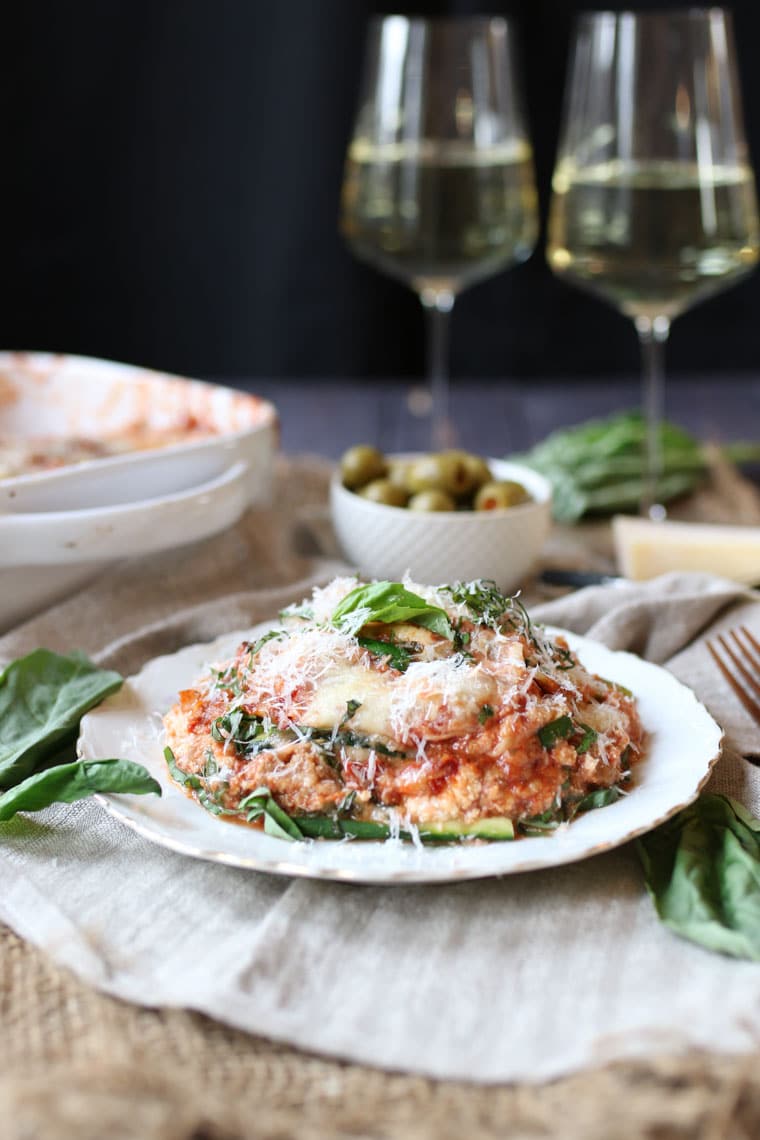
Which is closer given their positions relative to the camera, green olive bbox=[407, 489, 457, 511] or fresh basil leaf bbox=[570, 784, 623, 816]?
A: fresh basil leaf bbox=[570, 784, 623, 816]

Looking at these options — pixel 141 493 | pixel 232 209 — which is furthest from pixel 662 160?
pixel 232 209

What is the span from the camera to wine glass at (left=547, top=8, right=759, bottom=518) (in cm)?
219

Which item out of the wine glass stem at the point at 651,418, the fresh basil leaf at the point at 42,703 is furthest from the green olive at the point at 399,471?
the fresh basil leaf at the point at 42,703

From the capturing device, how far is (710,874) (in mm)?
1206

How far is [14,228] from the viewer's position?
13.7 feet

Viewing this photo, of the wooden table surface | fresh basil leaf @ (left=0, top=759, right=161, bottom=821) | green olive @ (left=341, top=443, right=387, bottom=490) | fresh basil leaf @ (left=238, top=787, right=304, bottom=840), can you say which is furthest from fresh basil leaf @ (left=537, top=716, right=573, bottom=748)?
the wooden table surface

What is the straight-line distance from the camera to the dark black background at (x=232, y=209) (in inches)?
157

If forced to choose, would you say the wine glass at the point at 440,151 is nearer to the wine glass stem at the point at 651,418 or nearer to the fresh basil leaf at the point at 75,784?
the wine glass stem at the point at 651,418

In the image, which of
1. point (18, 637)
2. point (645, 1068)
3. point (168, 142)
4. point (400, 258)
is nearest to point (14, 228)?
point (168, 142)

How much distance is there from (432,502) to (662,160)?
0.73m

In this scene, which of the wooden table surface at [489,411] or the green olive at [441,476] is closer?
the green olive at [441,476]

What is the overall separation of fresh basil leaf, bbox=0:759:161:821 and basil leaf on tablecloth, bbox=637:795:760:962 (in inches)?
18.9

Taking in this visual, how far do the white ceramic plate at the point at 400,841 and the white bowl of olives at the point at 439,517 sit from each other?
0.48 metres

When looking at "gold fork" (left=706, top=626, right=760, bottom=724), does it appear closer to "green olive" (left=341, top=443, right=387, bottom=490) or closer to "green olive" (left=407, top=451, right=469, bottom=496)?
"green olive" (left=407, top=451, right=469, bottom=496)
